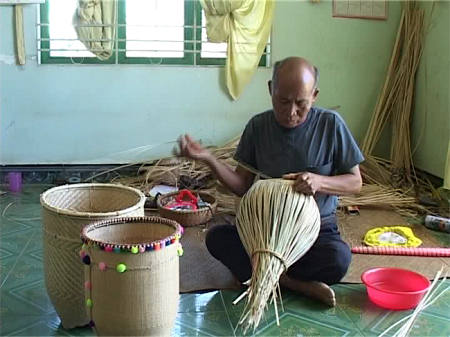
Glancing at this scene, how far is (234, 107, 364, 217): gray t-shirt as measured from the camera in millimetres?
2322

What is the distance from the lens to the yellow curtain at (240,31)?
4.40 metres

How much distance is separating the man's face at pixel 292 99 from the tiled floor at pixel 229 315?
77cm

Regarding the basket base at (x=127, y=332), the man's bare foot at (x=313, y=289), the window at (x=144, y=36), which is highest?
the window at (x=144, y=36)

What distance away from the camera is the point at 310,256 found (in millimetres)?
2346

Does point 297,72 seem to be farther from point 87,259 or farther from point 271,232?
point 87,259

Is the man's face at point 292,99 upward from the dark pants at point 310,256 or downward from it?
upward

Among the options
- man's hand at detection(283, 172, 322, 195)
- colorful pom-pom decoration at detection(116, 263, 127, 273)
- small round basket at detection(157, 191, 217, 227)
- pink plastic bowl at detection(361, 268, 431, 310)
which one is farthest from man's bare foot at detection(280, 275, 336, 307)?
small round basket at detection(157, 191, 217, 227)

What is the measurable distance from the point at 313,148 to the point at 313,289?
1.92 feet

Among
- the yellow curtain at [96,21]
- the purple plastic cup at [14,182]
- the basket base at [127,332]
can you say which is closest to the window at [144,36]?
the yellow curtain at [96,21]

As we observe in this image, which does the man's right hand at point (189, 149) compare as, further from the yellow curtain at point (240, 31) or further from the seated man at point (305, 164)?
the yellow curtain at point (240, 31)

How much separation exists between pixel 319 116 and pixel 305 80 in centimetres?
25

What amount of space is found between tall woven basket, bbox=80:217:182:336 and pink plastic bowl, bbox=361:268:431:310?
0.93m

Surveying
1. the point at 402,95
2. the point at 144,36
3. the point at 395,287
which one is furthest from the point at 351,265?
the point at 144,36

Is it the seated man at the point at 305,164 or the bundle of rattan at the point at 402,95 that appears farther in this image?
the bundle of rattan at the point at 402,95
